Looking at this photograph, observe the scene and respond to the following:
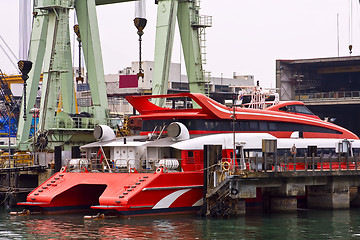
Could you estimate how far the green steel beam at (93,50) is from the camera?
44.2m

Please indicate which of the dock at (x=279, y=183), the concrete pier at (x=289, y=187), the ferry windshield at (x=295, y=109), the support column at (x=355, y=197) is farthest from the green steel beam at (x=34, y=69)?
the support column at (x=355, y=197)

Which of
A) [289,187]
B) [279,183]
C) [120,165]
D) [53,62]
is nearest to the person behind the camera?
[279,183]

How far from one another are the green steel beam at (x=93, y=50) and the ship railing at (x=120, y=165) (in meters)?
10.3

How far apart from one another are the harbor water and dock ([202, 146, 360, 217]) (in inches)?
35.3

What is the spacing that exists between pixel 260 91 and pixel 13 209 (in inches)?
626

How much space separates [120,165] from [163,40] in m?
12.9

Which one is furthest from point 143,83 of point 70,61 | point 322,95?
point 70,61

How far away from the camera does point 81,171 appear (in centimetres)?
3309

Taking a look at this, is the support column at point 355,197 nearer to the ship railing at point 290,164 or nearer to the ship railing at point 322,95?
the ship railing at point 290,164

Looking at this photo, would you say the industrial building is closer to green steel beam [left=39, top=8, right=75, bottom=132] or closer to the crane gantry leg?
the crane gantry leg

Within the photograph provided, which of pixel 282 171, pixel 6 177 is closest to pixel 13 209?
pixel 6 177

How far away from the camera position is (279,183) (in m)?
31.5

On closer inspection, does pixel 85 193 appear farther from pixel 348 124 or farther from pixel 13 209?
pixel 348 124

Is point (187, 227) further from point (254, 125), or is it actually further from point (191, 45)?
point (191, 45)
